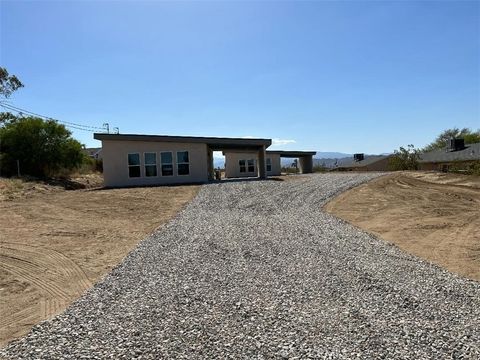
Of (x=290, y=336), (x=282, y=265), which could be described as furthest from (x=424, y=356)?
(x=282, y=265)

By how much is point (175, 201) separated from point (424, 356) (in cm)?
1319

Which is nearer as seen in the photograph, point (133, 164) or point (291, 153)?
point (133, 164)

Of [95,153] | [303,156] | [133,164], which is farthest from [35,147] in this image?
[95,153]

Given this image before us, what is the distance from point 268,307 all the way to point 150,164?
1909 centimetres

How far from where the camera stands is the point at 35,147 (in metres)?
24.4

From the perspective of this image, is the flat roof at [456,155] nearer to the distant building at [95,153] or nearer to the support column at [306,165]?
the support column at [306,165]

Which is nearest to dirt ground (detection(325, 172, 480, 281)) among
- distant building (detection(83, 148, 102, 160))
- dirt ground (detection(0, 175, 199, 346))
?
dirt ground (detection(0, 175, 199, 346))

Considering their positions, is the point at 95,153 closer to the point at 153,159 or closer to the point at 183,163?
the point at 153,159

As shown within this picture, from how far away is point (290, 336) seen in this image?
12.6ft

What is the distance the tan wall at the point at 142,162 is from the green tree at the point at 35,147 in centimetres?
537

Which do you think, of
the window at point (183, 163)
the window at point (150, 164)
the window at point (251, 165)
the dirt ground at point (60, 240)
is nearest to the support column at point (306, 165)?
the window at point (251, 165)

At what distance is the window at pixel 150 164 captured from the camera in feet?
74.4

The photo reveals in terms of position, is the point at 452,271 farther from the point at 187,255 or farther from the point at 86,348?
the point at 86,348

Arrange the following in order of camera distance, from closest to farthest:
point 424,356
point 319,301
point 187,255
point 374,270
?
point 424,356 → point 319,301 → point 374,270 → point 187,255
